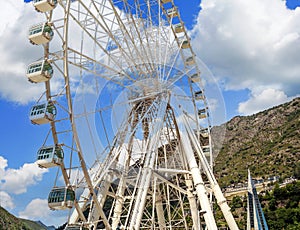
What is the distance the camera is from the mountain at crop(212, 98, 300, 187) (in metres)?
118

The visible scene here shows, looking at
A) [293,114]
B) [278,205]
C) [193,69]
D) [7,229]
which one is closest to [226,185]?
[278,205]

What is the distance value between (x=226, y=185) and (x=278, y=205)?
2760 cm

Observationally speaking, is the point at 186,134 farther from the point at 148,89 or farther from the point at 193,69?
the point at 193,69

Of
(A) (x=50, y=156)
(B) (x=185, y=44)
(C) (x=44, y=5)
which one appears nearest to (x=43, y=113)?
(A) (x=50, y=156)

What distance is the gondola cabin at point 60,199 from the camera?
18.6 metres

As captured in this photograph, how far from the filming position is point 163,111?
26.1 m

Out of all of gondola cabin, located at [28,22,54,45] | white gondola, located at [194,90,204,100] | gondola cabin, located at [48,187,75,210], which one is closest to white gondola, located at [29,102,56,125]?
gondola cabin, located at [28,22,54,45]

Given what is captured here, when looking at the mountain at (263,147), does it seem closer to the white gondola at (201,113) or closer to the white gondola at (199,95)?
the white gondola at (201,113)

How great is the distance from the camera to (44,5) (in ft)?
66.4

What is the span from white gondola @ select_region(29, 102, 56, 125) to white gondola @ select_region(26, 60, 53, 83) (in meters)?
1.32

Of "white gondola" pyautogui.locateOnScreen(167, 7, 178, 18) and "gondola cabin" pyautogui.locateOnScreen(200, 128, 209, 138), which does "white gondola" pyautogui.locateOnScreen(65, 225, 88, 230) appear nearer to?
"gondola cabin" pyautogui.locateOnScreen(200, 128, 209, 138)

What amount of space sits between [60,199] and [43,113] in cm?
431

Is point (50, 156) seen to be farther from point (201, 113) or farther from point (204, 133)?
point (201, 113)

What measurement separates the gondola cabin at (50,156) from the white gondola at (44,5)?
7.19 m
